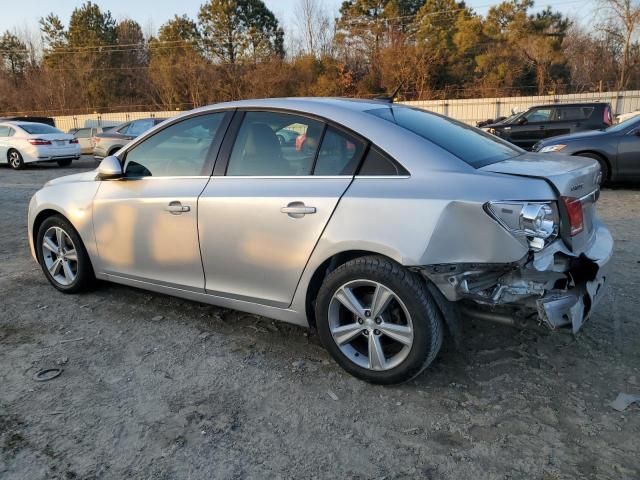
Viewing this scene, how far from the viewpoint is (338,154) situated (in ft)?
9.89

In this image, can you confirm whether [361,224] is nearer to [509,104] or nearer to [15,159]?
[15,159]

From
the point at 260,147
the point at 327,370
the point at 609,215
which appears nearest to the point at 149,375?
the point at 327,370

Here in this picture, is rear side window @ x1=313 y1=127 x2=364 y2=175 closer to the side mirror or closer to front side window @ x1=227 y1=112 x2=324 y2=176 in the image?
front side window @ x1=227 y1=112 x2=324 y2=176

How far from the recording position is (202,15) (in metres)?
44.7

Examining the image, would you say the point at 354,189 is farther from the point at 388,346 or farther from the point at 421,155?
the point at 388,346

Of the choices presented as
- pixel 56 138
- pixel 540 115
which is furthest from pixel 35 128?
pixel 540 115

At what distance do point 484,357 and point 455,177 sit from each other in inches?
49.5

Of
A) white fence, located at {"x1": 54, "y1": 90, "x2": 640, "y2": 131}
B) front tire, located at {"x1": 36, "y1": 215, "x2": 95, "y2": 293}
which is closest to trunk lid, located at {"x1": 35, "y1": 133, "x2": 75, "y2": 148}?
white fence, located at {"x1": 54, "y1": 90, "x2": 640, "y2": 131}

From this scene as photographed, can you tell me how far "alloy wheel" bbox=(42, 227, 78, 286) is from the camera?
4.34 metres

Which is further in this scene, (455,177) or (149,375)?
(149,375)

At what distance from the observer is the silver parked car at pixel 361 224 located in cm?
257

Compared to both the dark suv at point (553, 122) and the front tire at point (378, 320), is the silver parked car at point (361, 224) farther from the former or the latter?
the dark suv at point (553, 122)

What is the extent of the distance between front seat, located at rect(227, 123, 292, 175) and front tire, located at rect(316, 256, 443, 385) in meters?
0.82

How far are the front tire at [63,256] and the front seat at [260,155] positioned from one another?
174 centimetres
